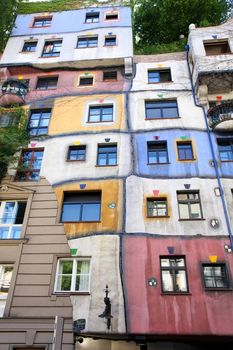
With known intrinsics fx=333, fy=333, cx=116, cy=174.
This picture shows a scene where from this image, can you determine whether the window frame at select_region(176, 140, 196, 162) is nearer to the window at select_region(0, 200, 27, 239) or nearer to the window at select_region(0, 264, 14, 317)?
the window at select_region(0, 200, 27, 239)

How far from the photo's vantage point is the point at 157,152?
15.0m

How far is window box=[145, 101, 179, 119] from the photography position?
16.4 m

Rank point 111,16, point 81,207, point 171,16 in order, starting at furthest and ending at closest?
point 171,16, point 111,16, point 81,207

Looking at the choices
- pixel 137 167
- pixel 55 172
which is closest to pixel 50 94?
pixel 55 172

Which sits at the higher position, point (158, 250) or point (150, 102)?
point (150, 102)

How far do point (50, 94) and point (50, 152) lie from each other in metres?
4.38

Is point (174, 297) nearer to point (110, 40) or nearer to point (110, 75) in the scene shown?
point (110, 75)

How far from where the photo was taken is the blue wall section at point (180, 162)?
13797 mm

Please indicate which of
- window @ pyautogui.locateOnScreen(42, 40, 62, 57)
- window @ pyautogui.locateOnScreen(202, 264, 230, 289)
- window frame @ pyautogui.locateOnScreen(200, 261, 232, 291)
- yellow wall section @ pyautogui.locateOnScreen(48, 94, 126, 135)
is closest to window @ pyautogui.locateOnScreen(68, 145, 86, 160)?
yellow wall section @ pyautogui.locateOnScreen(48, 94, 126, 135)

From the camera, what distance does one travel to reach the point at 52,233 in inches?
492

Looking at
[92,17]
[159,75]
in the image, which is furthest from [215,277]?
[92,17]

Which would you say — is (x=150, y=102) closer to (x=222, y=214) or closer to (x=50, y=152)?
(x=50, y=152)

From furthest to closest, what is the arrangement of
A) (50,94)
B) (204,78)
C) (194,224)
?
(50,94) → (204,78) → (194,224)

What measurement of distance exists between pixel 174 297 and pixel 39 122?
1060 centimetres
